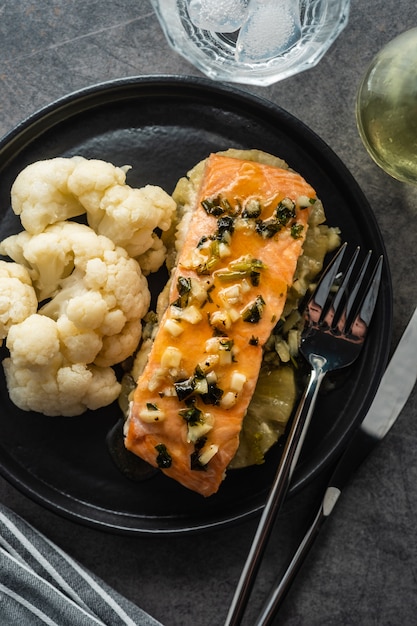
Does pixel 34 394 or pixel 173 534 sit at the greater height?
pixel 34 394

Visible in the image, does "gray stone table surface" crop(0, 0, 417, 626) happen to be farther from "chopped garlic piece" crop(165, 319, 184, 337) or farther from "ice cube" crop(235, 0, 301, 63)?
"chopped garlic piece" crop(165, 319, 184, 337)

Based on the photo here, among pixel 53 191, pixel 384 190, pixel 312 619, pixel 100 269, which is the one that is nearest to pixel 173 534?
pixel 312 619

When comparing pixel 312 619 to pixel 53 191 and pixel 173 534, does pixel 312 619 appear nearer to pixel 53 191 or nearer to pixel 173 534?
pixel 173 534

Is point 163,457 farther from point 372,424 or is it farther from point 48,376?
point 372,424

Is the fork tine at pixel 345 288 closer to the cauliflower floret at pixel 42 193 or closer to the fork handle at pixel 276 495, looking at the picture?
the fork handle at pixel 276 495

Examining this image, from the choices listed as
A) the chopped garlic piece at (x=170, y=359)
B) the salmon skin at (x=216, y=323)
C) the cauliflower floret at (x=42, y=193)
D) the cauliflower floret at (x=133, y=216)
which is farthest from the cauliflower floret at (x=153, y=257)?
the chopped garlic piece at (x=170, y=359)

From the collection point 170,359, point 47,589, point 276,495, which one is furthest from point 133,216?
point 47,589
